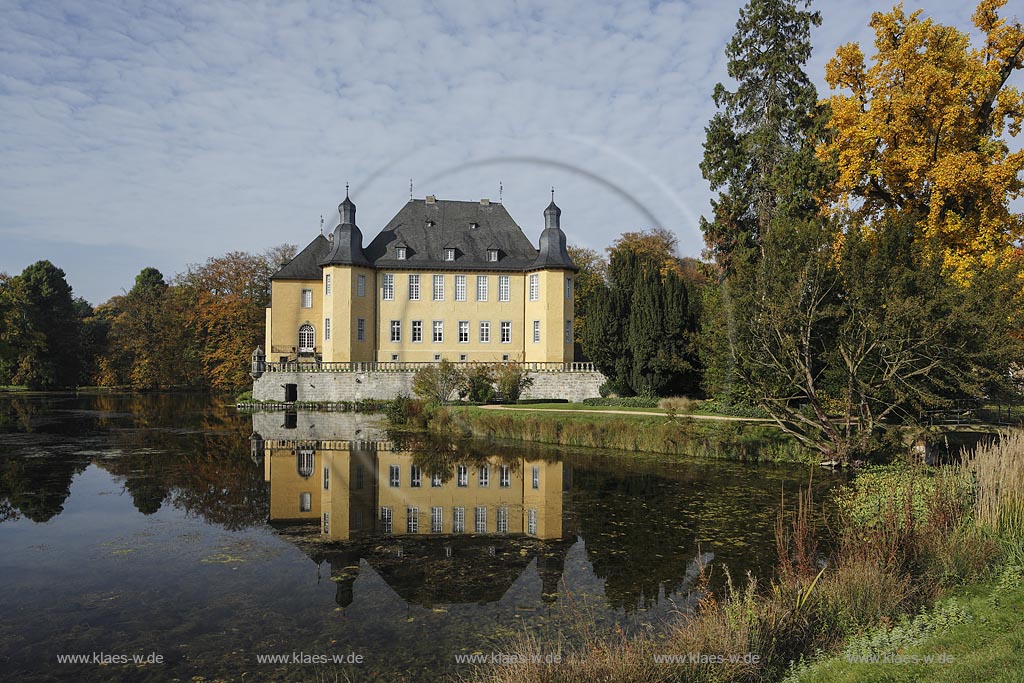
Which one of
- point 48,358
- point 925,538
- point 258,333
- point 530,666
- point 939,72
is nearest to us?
point 530,666

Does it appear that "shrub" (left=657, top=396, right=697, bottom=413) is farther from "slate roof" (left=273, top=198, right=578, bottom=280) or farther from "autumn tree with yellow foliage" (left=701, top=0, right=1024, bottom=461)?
"slate roof" (left=273, top=198, right=578, bottom=280)

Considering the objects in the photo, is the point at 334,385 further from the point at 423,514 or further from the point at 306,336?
the point at 423,514

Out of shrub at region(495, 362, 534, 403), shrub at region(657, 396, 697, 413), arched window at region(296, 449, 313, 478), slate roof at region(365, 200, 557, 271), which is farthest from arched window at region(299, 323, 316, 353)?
shrub at region(657, 396, 697, 413)

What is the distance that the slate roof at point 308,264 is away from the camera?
40850 mm

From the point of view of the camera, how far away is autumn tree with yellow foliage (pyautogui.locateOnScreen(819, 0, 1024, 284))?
18.1m

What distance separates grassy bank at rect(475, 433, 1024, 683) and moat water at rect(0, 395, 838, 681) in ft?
2.88

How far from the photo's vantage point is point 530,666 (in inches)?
177

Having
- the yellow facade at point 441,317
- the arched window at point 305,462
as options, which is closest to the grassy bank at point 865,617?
the arched window at point 305,462

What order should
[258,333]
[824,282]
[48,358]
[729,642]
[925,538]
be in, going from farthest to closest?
1. [48,358]
2. [258,333]
3. [824,282]
4. [925,538]
5. [729,642]

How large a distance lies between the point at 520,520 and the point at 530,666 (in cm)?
656

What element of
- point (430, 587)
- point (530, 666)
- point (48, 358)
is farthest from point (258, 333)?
point (530, 666)

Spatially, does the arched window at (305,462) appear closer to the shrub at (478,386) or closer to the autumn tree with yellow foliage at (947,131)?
the shrub at (478,386)

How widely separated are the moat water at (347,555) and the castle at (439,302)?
22346 millimetres

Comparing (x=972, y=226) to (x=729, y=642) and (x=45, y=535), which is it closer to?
(x=729, y=642)
